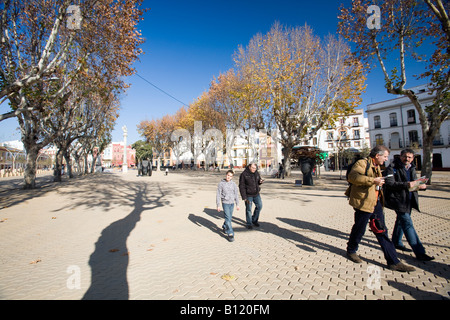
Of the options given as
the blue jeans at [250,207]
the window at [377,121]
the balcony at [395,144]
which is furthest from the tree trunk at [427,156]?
the window at [377,121]

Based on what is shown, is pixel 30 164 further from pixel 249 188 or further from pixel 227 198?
pixel 249 188

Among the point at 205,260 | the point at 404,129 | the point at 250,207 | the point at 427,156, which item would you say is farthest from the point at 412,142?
the point at 205,260

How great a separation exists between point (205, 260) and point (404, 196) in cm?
353

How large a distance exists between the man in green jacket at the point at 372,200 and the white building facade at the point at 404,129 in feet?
111

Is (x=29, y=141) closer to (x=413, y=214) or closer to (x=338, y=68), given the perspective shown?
(x=413, y=214)

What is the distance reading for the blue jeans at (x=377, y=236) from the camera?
3.29 meters

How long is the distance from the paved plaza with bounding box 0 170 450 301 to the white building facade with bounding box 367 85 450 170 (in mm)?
31248

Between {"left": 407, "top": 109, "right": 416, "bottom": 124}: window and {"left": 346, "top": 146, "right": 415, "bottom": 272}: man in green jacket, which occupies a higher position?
{"left": 407, "top": 109, "right": 416, "bottom": 124}: window

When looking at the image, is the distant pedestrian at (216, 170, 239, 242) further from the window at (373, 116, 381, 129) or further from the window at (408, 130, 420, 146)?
the window at (373, 116, 381, 129)

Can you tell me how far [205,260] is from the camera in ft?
12.4

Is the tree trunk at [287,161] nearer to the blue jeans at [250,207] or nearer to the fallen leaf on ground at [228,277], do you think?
the blue jeans at [250,207]

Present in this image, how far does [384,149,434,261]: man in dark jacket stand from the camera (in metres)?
3.57

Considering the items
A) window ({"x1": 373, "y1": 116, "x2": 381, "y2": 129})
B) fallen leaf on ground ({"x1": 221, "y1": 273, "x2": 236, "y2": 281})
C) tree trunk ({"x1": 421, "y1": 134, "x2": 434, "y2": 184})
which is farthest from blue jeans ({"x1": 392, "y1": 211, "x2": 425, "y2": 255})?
window ({"x1": 373, "y1": 116, "x2": 381, "y2": 129})
